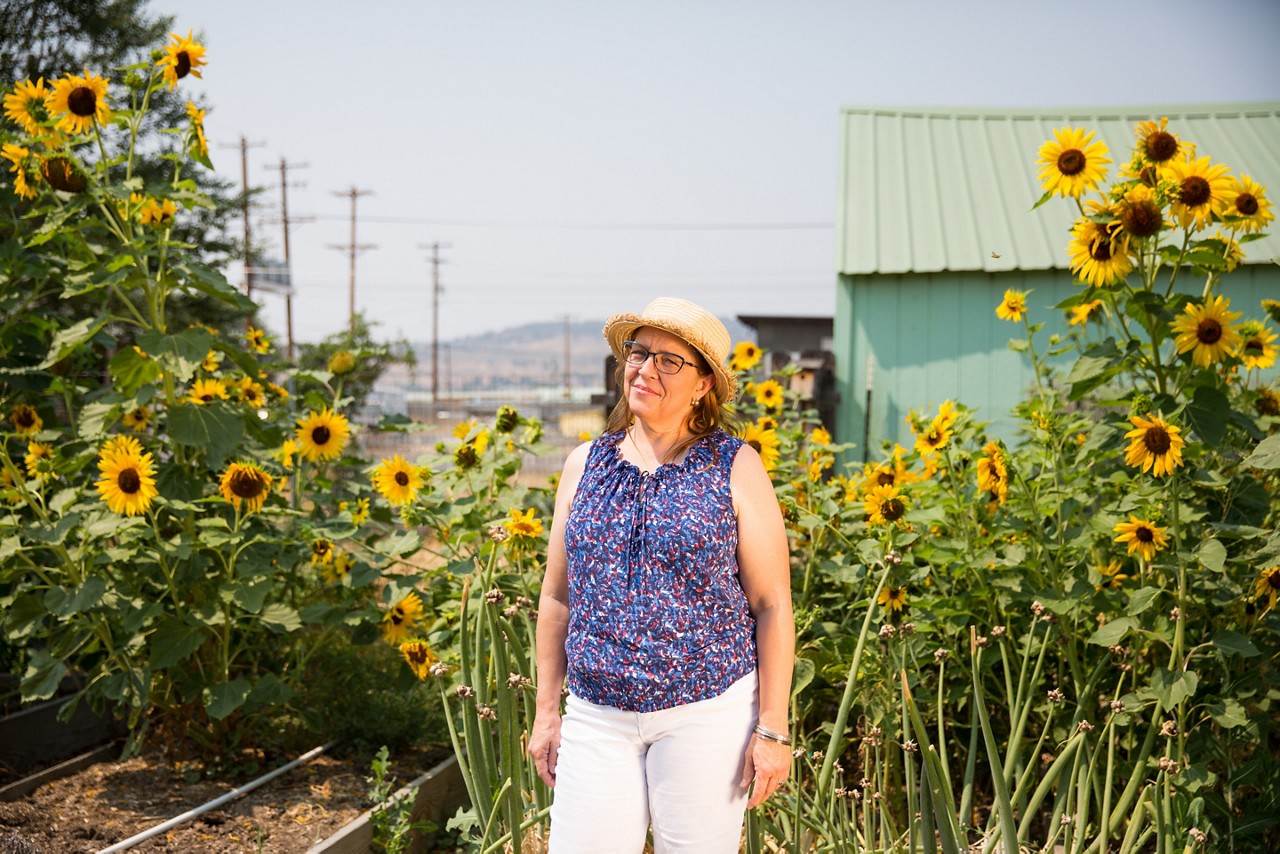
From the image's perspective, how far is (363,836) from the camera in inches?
126

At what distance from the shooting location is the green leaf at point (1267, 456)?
2506 millimetres

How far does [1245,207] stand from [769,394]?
1.90 metres

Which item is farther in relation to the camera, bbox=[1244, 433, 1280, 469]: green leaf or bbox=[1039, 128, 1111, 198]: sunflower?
bbox=[1039, 128, 1111, 198]: sunflower

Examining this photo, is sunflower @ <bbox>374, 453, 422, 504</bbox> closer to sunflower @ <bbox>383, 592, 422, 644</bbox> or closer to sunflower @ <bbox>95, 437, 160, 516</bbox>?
sunflower @ <bbox>383, 592, 422, 644</bbox>

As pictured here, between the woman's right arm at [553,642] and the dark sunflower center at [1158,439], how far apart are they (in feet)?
4.52

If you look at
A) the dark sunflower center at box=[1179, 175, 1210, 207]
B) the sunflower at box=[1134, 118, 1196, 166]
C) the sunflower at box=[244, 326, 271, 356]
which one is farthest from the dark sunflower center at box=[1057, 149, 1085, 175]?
the sunflower at box=[244, 326, 271, 356]

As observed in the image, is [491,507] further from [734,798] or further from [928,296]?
[928,296]

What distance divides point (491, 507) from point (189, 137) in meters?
1.55

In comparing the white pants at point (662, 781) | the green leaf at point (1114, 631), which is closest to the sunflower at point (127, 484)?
the white pants at point (662, 781)

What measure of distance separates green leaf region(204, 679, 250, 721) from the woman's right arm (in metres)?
1.59

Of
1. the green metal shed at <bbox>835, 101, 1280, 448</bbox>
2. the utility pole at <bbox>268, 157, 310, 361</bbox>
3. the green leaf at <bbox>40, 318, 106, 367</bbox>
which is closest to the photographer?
the green leaf at <bbox>40, 318, 106, 367</bbox>

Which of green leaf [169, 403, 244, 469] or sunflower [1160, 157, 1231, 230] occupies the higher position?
sunflower [1160, 157, 1231, 230]

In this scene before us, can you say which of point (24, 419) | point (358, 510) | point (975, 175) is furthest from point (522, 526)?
point (975, 175)

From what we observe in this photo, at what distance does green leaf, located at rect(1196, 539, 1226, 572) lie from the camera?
2549 millimetres
